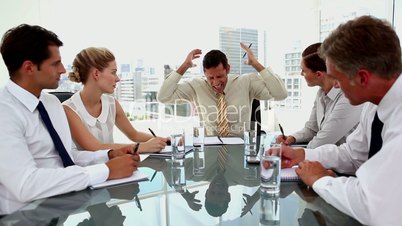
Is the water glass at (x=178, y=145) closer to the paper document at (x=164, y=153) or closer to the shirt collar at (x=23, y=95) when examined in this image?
the paper document at (x=164, y=153)

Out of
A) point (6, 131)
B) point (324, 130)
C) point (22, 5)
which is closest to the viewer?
point (6, 131)

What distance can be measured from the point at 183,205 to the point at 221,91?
1811 mm

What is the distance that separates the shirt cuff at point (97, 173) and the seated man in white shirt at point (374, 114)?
2.43ft

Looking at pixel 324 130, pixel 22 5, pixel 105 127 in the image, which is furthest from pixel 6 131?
pixel 22 5

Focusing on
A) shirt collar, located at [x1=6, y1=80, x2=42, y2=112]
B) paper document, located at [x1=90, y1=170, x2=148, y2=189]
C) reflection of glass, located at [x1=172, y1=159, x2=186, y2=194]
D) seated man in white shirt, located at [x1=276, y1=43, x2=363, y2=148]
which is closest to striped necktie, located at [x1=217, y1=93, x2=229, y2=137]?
seated man in white shirt, located at [x1=276, y1=43, x2=363, y2=148]

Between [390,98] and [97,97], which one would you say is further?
[97,97]

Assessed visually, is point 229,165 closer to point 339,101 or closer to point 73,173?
point 73,173

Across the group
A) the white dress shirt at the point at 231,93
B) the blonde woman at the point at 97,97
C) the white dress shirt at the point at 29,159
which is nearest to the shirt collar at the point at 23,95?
the white dress shirt at the point at 29,159

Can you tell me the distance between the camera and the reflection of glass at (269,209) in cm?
89

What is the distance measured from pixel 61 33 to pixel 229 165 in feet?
10.1

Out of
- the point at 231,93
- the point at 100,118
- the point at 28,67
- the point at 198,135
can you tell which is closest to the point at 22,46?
the point at 28,67

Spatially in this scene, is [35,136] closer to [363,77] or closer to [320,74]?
[363,77]

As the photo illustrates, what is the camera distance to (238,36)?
4684mm

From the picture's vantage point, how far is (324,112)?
2.09 m
